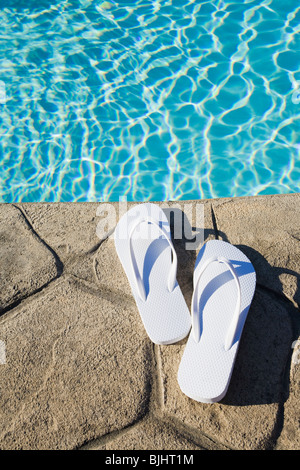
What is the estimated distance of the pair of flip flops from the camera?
162 centimetres

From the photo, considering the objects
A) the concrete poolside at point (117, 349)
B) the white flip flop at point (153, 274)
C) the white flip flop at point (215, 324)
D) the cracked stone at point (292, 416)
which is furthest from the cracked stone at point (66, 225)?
the cracked stone at point (292, 416)

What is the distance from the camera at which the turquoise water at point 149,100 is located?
3355 millimetres

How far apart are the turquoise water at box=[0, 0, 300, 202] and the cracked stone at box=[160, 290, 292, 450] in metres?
1.66

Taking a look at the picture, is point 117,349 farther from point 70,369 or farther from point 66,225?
point 66,225

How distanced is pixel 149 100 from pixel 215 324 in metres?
2.62

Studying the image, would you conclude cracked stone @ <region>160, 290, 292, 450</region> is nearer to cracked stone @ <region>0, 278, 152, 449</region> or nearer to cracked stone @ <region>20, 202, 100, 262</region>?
cracked stone @ <region>0, 278, 152, 449</region>

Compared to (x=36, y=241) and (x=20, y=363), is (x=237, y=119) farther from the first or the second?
(x=20, y=363)

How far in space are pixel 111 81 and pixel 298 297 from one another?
290 centimetres

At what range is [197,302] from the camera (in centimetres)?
172

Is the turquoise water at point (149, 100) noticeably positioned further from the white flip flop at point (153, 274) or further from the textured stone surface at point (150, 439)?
the textured stone surface at point (150, 439)

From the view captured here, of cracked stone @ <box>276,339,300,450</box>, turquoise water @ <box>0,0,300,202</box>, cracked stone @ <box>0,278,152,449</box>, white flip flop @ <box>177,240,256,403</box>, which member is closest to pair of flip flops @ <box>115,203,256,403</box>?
white flip flop @ <box>177,240,256,403</box>

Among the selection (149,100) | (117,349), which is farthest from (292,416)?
(149,100)

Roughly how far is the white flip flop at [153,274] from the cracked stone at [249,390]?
96 millimetres

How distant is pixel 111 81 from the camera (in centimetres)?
394
